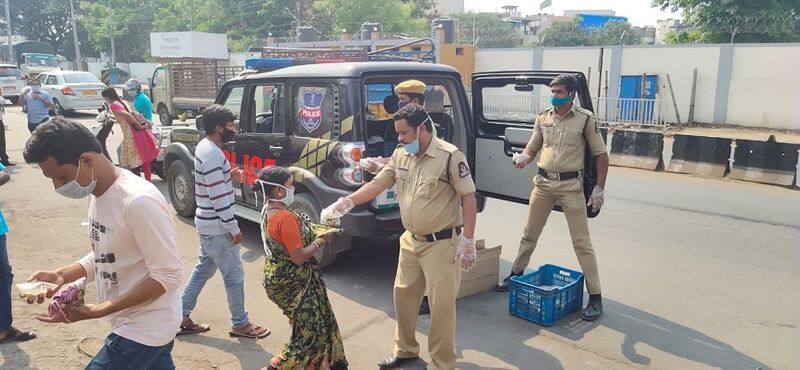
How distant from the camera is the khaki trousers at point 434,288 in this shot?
3.66 m

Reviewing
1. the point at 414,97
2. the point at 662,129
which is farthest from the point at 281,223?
the point at 662,129

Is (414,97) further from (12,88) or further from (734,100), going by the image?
(12,88)

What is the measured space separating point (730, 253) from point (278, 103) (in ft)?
16.2

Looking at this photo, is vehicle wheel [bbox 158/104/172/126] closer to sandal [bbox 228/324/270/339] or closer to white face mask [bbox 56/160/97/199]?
sandal [bbox 228/324/270/339]

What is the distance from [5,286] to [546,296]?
379 centimetres

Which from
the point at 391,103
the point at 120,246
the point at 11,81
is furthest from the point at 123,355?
the point at 11,81

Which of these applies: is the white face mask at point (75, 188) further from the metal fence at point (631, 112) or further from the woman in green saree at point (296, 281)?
the metal fence at point (631, 112)

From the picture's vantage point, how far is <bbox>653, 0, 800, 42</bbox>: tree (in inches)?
847

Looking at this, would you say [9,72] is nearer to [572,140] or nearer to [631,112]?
[631,112]

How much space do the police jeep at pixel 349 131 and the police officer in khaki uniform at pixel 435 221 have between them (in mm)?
1407

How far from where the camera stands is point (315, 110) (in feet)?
18.2

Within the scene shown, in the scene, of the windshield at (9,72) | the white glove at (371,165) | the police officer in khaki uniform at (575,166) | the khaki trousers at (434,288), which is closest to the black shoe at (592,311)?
the police officer in khaki uniform at (575,166)

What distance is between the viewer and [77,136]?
231 cm

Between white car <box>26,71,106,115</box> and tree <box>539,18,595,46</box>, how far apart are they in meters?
39.2
